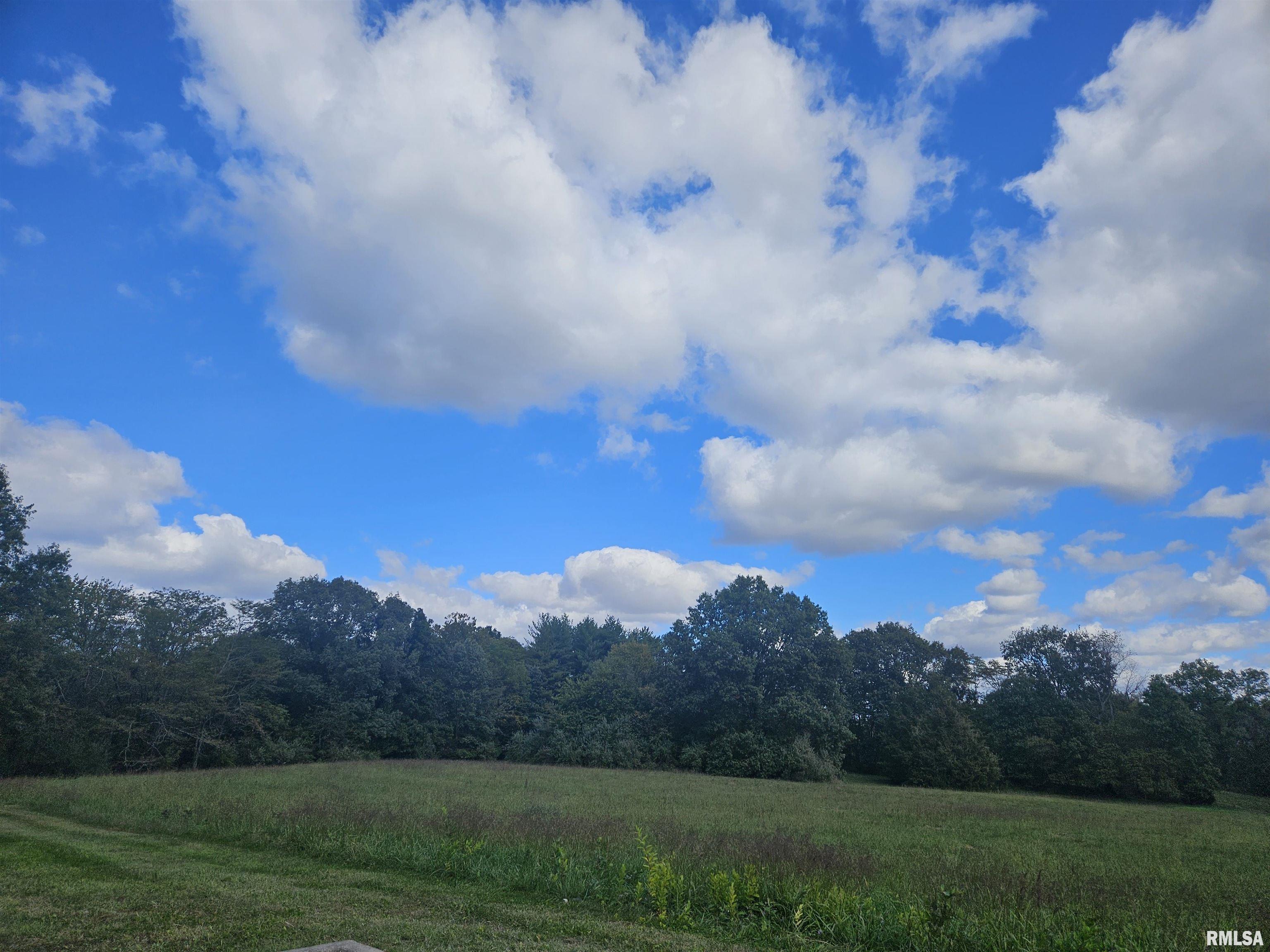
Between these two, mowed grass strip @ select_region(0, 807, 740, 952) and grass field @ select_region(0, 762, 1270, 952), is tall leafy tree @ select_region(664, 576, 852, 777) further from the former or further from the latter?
mowed grass strip @ select_region(0, 807, 740, 952)

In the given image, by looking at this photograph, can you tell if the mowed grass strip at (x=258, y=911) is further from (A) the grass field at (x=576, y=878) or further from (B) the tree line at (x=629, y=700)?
(B) the tree line at (x=629, y=700)

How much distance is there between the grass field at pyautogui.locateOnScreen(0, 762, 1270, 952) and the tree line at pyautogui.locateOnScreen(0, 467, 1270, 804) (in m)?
16.7

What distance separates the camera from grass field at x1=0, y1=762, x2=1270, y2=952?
7.40m

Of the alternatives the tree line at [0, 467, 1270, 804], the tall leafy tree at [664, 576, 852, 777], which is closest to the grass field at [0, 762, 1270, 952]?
the tree line at [0, 467, 1270, 804]

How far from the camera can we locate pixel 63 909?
798 cm

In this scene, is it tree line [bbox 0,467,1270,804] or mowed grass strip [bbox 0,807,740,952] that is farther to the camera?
tree line [bbox 0,467,1270,804]

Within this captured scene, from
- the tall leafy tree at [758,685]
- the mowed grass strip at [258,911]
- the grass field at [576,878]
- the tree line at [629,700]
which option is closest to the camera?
the mowed grass strip at [258,911]

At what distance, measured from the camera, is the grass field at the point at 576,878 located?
291 inches

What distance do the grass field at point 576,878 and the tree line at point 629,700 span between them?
16739 millimetres

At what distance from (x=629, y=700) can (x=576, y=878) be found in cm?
4157

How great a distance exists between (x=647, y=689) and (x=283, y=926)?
43.8m

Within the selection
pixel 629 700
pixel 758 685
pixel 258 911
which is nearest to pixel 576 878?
pixel 258 911

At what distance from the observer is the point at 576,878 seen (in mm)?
9547

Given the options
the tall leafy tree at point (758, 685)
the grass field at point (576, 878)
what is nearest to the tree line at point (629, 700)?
the tall leafy tree at point (758, 685)
